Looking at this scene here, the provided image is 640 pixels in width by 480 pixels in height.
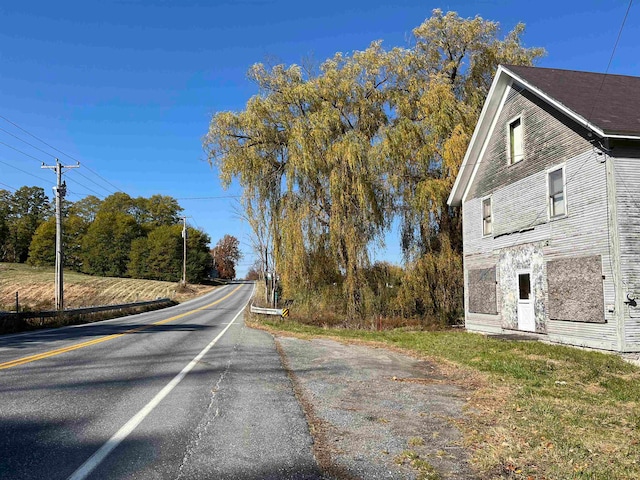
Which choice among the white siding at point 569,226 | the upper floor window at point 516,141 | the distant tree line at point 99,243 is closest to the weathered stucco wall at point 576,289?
the white siding at point 569,226

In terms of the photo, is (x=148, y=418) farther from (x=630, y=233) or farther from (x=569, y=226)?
(x=569, y=226)

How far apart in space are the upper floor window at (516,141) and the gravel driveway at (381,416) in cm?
884

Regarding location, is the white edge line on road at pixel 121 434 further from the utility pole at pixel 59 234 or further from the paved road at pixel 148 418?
the utility pole at pixel 59 234

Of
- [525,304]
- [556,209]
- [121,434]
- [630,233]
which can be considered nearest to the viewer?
[121,434]

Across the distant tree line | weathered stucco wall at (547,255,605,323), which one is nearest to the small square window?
weathered stucco wall at (547,255,605,323)

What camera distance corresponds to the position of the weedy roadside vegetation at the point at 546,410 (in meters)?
4.47

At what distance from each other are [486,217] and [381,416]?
1408 centimetres

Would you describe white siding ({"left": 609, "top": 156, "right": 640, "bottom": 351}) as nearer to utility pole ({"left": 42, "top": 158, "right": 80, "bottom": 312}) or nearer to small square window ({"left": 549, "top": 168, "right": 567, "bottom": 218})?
small square window ({"left": 549, "top": 168, "right": 567, "bottom": 218})

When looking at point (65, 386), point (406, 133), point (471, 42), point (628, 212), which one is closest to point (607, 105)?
point (628, 212)

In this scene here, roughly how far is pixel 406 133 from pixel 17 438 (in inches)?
768

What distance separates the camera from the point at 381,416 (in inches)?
244

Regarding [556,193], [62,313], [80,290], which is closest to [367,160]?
[556,193]

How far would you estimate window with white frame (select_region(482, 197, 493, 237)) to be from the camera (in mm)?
18484

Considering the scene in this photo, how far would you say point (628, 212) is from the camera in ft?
39.7
